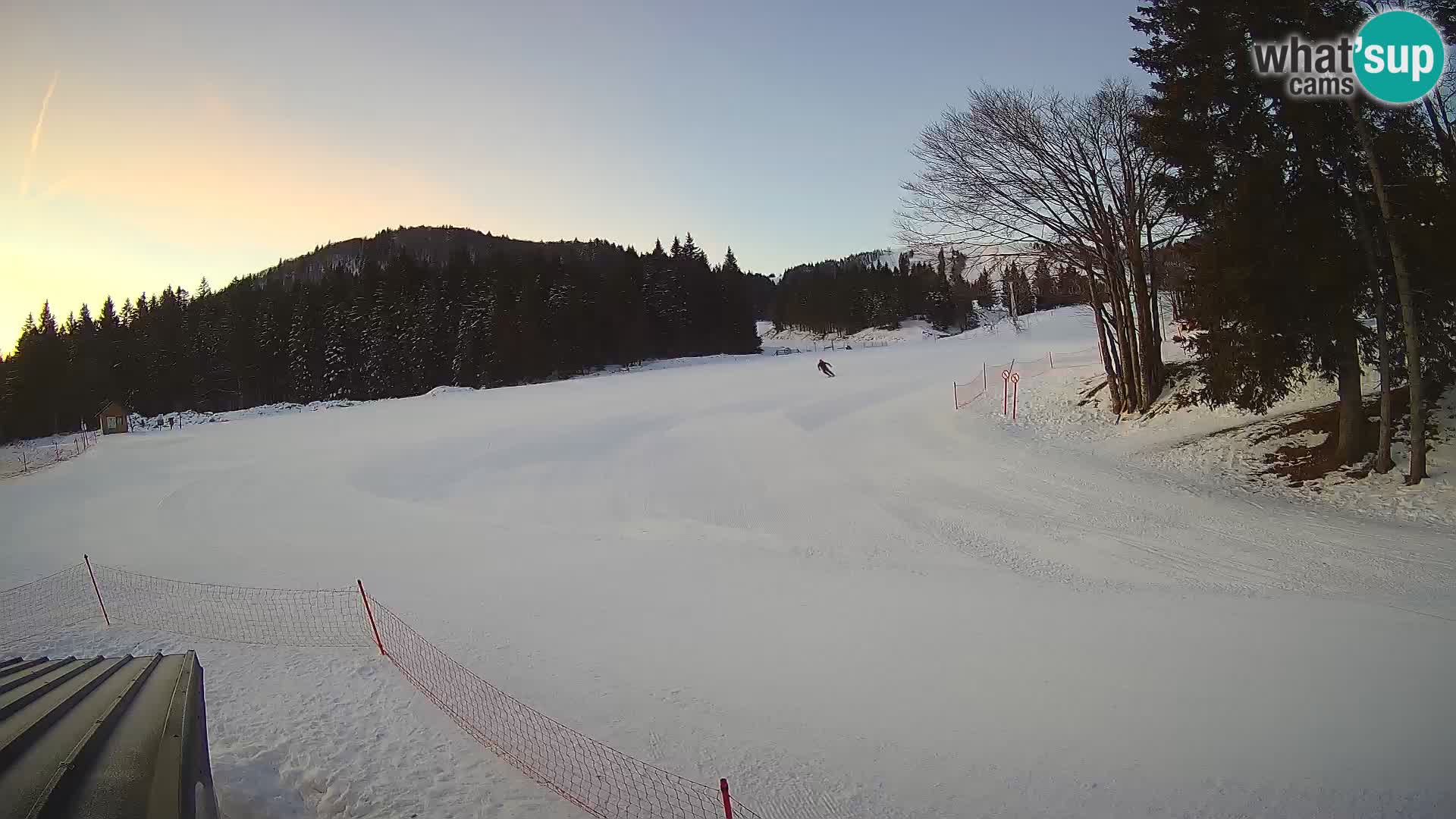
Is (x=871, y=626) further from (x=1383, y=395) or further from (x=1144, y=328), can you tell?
(x=1144, y=328)

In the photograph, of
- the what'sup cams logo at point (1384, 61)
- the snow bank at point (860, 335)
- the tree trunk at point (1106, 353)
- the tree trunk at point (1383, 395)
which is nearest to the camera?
the what'sup cams logo at point (1384, 61)

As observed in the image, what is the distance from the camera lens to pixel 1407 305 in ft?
32.4

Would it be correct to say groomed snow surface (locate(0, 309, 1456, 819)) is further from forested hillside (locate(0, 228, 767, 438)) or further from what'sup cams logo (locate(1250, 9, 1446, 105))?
forested hillside (locate(0, 228, 767, 438))

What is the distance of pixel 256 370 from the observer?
193 feet

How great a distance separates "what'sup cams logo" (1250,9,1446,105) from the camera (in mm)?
9938

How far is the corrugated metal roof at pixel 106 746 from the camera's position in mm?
2730

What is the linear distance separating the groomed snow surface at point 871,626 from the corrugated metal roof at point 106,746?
4.35 ft

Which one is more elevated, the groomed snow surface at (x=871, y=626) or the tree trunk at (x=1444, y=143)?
the tree trunk at (x=1444, y=143)

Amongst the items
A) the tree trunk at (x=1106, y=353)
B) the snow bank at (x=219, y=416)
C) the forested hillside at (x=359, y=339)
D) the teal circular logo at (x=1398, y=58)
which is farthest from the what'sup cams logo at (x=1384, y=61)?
the forested hillside at (x=359, y=339)

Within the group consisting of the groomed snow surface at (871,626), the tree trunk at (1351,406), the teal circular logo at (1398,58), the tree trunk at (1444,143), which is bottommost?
the groomed snow surface at (871,626)

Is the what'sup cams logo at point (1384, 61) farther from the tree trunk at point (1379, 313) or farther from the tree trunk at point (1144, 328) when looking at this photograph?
the tree trunk at point (1144, 328)

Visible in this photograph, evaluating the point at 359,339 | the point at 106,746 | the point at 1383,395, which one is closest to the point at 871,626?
the point at 106,746

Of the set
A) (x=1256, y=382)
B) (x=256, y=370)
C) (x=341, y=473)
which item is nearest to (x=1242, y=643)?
(x=1256, y=382)

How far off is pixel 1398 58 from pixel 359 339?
61207mm
